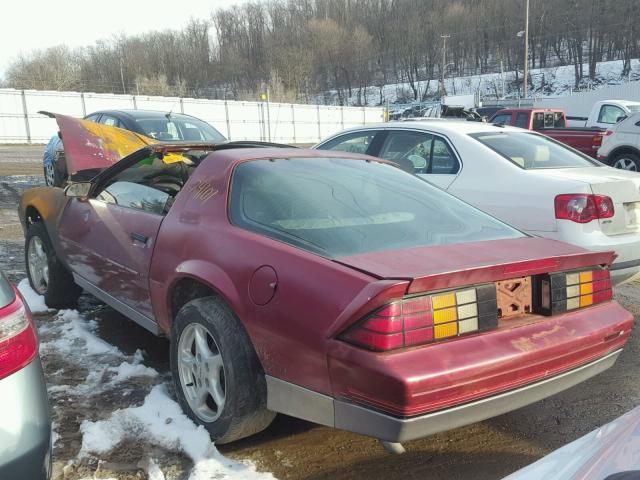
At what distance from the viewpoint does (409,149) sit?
5.52 meters

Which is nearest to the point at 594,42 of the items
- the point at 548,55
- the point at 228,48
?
the point at 548,55

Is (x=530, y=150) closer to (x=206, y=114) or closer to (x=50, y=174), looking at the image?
(x=50, y=174)

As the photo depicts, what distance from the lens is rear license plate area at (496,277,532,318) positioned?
2.25m

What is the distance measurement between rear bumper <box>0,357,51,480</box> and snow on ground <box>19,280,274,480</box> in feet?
2.32

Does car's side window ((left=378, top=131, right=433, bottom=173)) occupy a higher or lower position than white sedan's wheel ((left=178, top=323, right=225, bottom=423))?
higher

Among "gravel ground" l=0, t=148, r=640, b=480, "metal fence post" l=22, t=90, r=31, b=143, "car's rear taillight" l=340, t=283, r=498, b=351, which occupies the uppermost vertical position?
"metal fence post" l=22, t=90, r=31, b=143

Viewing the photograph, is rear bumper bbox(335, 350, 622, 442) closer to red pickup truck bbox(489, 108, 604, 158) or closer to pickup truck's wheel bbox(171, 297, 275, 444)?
pickup truck's wheel bbox(171, 297, 275, 444)

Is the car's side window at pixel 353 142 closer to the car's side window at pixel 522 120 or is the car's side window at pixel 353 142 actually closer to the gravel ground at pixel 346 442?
the gravel ground at pixel 346 442

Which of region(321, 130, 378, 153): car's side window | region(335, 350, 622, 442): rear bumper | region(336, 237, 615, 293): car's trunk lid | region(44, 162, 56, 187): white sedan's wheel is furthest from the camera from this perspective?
region(44, 162, 56, 187): white sedan's wheel

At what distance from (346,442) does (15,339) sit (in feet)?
5.22

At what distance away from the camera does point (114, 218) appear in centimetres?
364

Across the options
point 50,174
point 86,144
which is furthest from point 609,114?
point 86,144

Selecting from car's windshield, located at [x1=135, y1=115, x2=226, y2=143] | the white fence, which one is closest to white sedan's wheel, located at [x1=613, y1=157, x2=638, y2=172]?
car's windshield, located at [x1=135, y1=115, x2=226, y2=143]

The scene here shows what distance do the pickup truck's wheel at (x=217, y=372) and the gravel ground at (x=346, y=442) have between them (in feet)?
0.65
